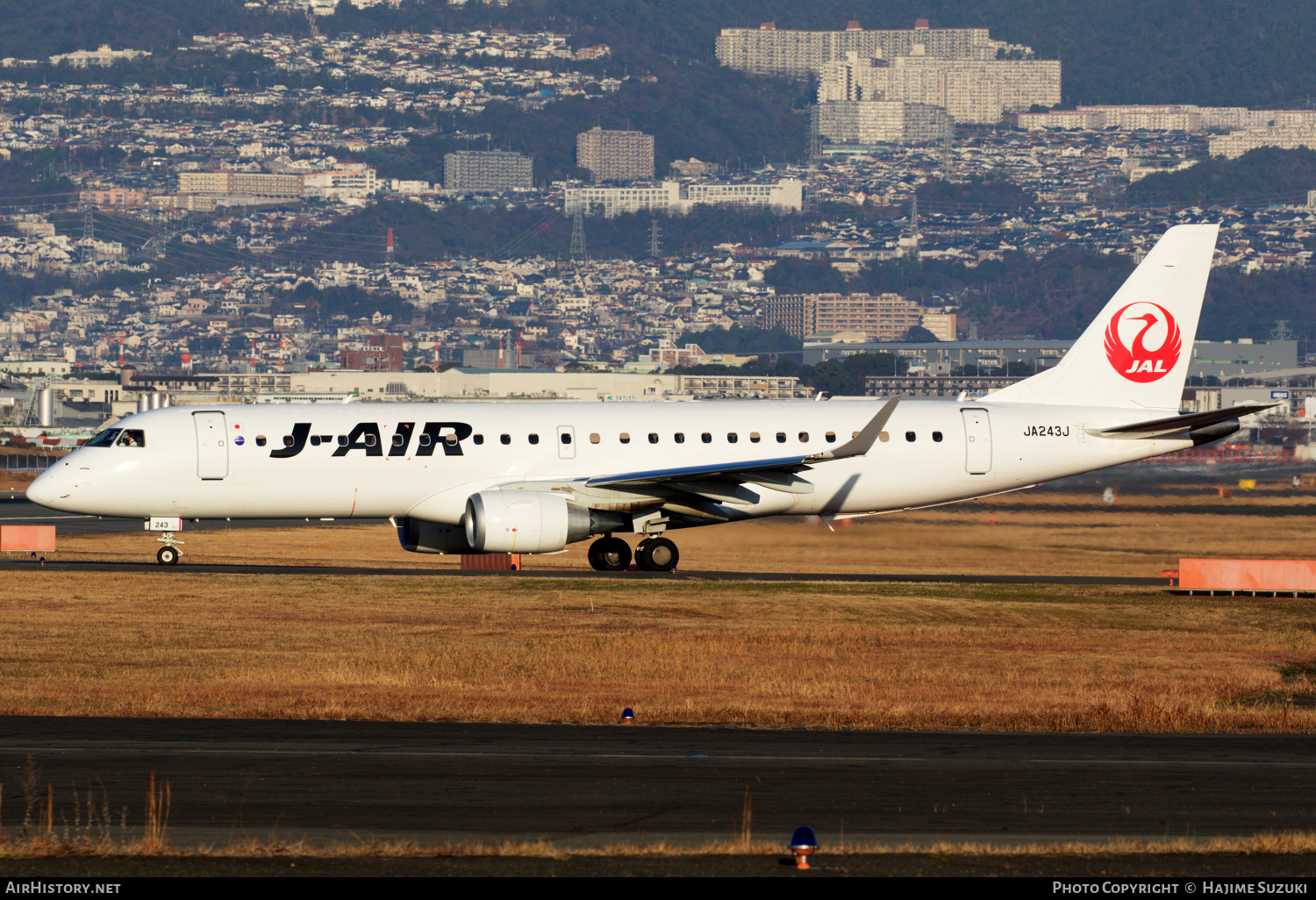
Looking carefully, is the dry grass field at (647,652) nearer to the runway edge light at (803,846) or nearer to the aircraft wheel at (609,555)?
the aircraft wheel at (609,555)

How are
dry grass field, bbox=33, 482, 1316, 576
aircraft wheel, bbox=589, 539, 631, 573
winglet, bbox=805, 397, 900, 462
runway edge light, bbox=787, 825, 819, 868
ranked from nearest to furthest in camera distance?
1. runway edge light, bbox=787, 825, 819, 868
2. winglet, bbox=805, 397, 900, 462
3. aircraft wheel, bbox=589, 539, 631, 573
4. dry grass field, bbox=33, 482, 1316, 576

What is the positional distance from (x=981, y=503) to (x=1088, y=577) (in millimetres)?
14300

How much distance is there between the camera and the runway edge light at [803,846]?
1412 centimetres

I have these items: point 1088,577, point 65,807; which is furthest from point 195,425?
point 65,807

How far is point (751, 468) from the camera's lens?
133ft

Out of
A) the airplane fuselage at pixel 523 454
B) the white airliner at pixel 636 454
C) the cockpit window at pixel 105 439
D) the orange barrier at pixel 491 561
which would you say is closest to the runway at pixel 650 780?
the white airliner at pixel 636 454

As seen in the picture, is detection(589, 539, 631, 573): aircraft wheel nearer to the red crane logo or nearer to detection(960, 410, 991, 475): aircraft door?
detection(960, 410, 991, 475): aircraft door

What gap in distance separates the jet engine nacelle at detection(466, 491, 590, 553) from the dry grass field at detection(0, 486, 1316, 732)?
979 mm

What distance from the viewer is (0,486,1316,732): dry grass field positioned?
23.2 meters

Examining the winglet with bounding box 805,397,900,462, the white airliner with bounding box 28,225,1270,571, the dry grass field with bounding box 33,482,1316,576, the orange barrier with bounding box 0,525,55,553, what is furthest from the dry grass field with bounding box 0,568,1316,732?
the orange barrier with bounding box 0,525,55,553

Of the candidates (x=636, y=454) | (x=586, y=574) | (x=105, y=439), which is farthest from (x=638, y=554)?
(x=105, y=439)
